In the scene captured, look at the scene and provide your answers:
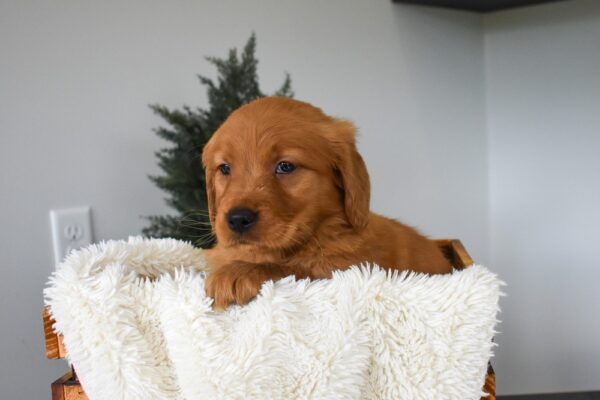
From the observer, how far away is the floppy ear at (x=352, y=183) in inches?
37.1

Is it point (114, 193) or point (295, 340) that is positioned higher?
point (114, 193)

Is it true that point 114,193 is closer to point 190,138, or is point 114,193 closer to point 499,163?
point 190,138

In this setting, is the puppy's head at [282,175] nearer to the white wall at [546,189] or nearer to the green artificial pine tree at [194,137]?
the green artificial pine tree at [194,137]

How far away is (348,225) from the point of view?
0.96m

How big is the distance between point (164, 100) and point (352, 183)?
3.19 feet

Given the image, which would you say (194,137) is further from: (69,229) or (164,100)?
(69,229)

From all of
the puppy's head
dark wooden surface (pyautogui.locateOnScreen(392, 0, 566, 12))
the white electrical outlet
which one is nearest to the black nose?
the puppy's head

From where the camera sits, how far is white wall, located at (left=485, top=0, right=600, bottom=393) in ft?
6.51

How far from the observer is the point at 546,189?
212 cm

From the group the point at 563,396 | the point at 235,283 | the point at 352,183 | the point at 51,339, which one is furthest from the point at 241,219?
the point at 563,396

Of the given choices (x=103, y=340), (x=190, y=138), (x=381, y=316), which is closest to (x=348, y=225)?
(x=381, y=316)

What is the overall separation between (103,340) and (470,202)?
1820 mm

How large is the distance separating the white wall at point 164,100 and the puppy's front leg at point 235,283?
3.17 ft

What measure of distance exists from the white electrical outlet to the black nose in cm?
91
